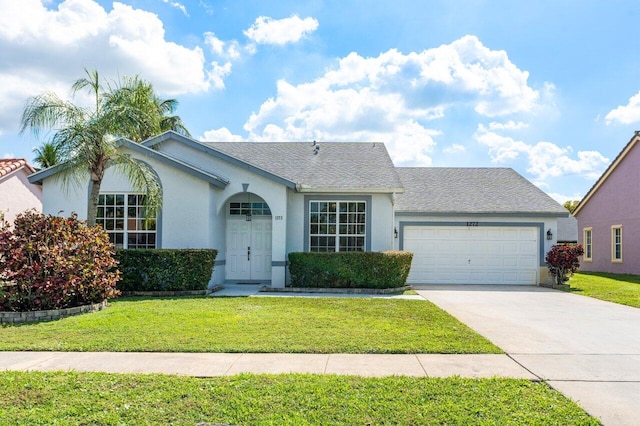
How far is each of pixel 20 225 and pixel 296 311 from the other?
6.27 metres

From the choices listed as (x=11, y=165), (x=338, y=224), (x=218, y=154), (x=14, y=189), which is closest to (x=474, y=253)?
(x=338, y=224)

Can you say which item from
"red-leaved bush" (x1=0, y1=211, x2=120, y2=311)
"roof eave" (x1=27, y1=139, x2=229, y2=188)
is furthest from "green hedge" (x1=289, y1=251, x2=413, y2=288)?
"red-leaved bush" (x1=0, y1=211, x2=120, y2=311)

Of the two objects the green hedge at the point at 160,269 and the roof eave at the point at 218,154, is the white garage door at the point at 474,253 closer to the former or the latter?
the roof eave at the point at 218,154

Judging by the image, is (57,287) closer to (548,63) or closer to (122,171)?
(122,171)

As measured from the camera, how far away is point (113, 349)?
6.51 metres

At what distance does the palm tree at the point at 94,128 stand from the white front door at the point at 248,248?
3.27 metres

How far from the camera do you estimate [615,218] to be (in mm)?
22797

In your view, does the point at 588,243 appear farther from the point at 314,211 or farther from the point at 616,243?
the point at 314,211

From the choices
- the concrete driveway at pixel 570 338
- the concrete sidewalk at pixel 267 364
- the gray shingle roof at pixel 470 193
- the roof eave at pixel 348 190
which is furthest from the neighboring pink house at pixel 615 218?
the concrete sidewalk at pixel 267 364

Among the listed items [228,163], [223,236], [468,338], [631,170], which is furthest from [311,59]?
[631,170]

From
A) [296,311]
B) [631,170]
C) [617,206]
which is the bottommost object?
[296,311]

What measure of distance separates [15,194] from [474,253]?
20.4m

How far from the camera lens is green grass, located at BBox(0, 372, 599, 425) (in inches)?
164

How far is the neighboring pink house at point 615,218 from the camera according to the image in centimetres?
2133
